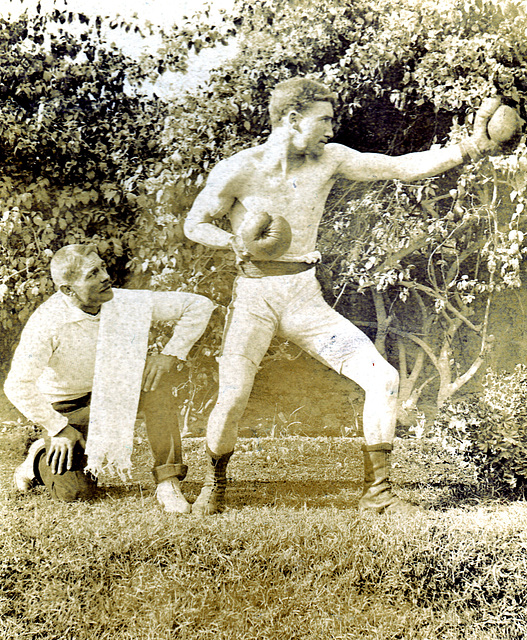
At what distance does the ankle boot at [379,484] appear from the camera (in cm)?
308

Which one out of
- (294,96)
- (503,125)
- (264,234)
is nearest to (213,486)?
(264,234)

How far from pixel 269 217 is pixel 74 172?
3.50ft

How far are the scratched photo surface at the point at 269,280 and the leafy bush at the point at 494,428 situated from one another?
0.04 ft

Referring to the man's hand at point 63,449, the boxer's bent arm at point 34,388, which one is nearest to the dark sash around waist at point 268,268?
the boxer's bent arm at point 34,388

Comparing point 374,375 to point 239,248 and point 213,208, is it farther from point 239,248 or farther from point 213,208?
point 213,208

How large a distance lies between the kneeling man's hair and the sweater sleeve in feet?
1.33

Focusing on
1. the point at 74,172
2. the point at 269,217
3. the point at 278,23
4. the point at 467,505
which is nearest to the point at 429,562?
the point at 467,505

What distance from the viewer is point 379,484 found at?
3.11 meters

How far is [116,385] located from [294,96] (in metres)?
1.74

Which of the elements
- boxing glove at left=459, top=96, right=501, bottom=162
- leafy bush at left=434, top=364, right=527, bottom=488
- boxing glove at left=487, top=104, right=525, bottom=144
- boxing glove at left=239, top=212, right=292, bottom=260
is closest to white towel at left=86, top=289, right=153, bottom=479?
boxing glove at left=239, top=212, right=292, bottom=260

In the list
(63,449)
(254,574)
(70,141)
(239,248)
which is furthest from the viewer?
(70,141)

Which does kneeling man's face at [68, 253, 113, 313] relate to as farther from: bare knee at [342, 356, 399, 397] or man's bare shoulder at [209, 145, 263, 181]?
bare knee at [342, 356, 399, 397]

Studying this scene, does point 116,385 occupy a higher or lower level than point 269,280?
lower

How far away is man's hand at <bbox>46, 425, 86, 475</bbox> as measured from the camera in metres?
3.04
